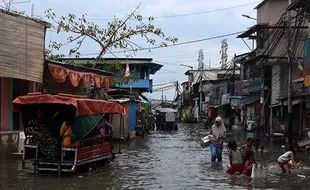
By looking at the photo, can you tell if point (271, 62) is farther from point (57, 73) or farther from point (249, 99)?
point (57, 73)

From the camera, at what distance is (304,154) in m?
21.0

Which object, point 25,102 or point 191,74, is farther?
point 191,74

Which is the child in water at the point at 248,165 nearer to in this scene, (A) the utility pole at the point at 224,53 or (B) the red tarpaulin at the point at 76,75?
(B) the red tarpaulin at the point at 76,75

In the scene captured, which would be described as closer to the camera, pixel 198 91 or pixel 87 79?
pixel 87 79

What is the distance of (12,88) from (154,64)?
92.6 ft

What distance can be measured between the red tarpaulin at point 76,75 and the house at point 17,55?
0.66m

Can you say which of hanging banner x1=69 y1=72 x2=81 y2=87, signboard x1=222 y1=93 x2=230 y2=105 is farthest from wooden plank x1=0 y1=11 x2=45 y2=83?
signboard x1=222 y1=93 x2=230 y2=105

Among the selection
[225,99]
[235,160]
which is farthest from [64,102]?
[225,99]

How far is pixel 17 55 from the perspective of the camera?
16297mm

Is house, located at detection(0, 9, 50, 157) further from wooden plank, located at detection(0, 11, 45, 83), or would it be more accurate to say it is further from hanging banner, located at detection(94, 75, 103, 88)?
hanging banner, located at detection(94, 75, 103, 88)

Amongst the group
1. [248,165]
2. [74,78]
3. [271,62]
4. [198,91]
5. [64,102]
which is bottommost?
[248,165]

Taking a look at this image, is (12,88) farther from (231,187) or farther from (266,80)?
(266,80)

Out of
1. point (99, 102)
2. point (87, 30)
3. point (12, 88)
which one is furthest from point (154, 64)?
point (99, 102)

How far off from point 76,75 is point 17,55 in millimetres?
3221
